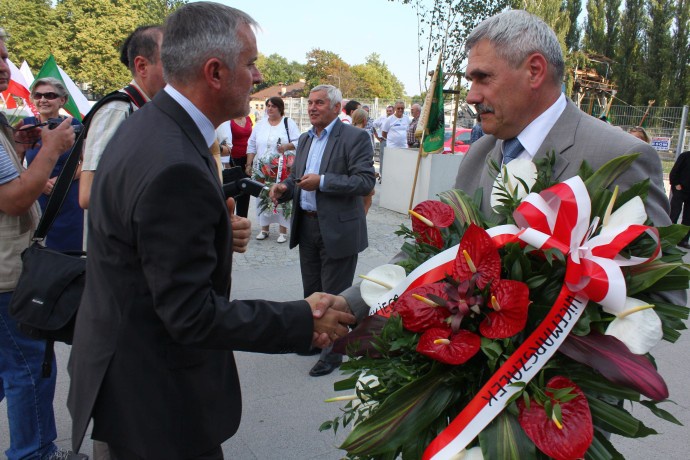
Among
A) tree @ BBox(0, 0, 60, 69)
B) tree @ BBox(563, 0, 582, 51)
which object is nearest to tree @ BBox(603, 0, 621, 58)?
tree @ BBox(563, 0, 582, 51)

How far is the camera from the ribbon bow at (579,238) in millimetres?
1326

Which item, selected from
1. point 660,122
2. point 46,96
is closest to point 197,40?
point 46,96

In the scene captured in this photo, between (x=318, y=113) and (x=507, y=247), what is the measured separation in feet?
10.3

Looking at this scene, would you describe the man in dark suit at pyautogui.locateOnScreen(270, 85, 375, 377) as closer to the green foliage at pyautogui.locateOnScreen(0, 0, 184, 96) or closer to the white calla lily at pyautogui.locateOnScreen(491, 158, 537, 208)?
the white calla lily at pyautogui.locateOnScreen(491, 158, 537, 208)

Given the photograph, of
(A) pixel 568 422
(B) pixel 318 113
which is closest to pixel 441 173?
(B) pixel 318 113

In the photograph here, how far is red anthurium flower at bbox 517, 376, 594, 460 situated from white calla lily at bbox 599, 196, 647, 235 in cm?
42

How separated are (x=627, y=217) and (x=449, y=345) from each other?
0.59 metres

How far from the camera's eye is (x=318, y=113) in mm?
4375

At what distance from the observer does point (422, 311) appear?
57.3 inches

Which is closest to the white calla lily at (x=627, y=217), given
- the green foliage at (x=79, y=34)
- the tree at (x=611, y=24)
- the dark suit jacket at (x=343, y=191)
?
the dark suit jacket at (x=343, y=191)

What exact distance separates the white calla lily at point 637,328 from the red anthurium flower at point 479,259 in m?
0.31

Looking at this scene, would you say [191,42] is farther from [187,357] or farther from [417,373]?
[417,373]

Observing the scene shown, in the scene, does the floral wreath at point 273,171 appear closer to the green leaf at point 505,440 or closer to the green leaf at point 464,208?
the green leaf at point 464,208

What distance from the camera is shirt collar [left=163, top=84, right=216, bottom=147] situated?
172cm
